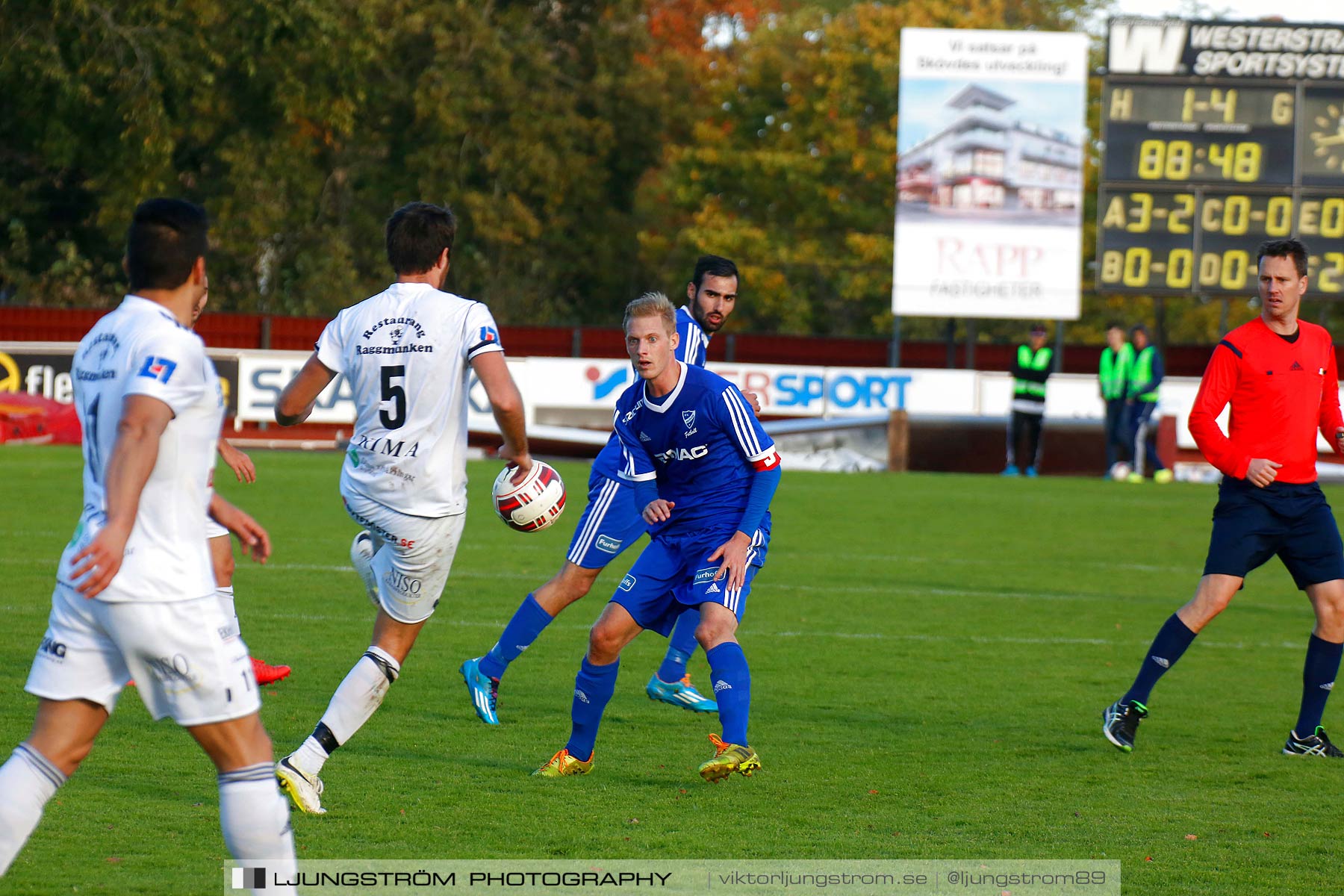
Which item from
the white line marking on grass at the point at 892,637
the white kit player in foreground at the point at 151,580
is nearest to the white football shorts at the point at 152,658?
the white kit player in foreground at the point at 151,580

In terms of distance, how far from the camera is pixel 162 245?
3561 millimetres

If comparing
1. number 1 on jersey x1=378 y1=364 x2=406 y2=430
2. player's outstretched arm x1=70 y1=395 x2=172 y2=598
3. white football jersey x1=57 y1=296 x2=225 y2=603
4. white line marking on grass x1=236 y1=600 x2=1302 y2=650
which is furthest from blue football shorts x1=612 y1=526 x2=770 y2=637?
white line marking on grass x1=236 y1=600 x2=1302 y2=650

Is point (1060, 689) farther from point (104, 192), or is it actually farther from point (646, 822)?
point (104, 192)

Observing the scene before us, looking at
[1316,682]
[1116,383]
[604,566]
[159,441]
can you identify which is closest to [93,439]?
[159,441]

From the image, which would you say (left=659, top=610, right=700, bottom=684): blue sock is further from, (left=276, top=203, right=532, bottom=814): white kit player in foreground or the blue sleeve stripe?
(left=276, top=203, right=532, bottom=814): white kit player in foreground

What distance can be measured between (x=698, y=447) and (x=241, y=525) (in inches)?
91.6

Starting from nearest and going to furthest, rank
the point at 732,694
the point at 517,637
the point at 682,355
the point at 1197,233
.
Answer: the point at 732,694, the point at 517,637, the point at 682,355, the point at 1197,233

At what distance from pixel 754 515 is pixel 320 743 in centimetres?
174

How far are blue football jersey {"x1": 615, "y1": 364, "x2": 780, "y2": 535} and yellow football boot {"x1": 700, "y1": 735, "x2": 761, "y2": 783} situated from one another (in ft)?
2.83

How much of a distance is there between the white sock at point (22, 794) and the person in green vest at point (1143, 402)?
1917 centimetres

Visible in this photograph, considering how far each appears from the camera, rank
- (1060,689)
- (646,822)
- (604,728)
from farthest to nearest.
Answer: (1060,689) < (604,728) < (646,822)

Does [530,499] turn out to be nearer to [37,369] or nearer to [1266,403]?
[1266,403]

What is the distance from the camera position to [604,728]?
662 cm

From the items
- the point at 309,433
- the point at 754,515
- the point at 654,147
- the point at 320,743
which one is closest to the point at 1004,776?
the point at 754,515
